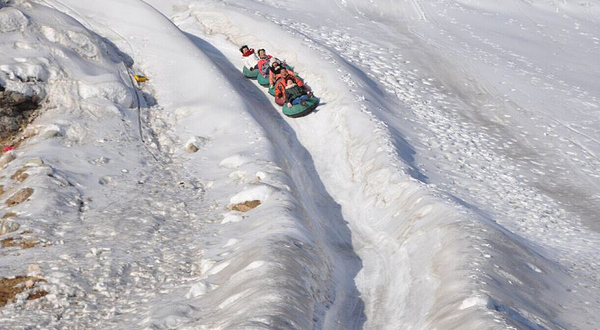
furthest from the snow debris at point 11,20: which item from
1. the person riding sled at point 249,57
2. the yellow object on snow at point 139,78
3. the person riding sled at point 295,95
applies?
the person riding sled at point 249,57

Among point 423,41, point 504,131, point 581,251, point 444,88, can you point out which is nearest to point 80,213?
point 581,251

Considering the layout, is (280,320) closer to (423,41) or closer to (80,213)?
(80,213)

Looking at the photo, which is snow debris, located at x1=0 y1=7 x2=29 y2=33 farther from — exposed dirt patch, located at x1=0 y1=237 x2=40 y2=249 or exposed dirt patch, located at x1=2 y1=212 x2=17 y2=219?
exposed dirt patch, located at x1=0 y1=237 x2=40 y2=249

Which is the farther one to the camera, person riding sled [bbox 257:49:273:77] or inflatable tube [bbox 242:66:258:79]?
inflatable tube [bbox 242:66:258:79]

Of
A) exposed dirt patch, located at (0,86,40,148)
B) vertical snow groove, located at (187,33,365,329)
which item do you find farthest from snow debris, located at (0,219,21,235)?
vertical snow groove, located at (187,33,365,329)

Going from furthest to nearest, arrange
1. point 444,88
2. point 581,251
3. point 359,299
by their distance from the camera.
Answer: point 444,88
point 581,251
point 359,299

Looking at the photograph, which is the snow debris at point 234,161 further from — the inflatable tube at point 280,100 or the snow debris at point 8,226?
the snow debris at point 8,226

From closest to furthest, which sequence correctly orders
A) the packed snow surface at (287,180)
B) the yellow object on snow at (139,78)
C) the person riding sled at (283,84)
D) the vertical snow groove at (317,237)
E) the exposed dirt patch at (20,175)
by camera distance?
the packed snow surface at (287,180) → the vertical snow groove at (317,237) → the exposed dirt patch at (20,175) → the yellow object on snow at (139,78) → the person riding sled at (283,84)
